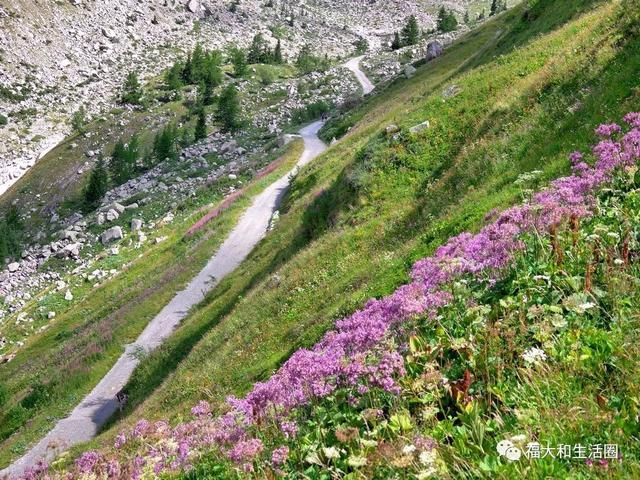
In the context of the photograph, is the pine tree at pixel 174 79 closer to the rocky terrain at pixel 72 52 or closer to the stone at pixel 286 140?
the rocky terrain at pixel 72 52

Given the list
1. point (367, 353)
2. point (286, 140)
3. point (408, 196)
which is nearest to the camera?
point (367, 353)

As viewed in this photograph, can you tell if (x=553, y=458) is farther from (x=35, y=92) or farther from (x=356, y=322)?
(x=35, y=92)

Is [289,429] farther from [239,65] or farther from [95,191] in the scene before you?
[239,65]

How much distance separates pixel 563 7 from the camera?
32094 mm

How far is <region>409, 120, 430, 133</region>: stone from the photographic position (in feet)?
78.3

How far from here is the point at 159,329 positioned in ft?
109

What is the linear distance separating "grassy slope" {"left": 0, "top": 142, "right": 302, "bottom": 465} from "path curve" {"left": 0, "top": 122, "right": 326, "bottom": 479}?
0.73 m

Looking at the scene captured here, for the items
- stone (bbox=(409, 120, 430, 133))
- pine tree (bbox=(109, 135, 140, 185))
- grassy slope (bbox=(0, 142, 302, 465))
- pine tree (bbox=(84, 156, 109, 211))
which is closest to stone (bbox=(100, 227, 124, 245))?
grassy slope (bbox=(0, 142, 302, 465))

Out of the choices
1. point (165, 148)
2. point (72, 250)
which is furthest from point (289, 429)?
point (165, 148)

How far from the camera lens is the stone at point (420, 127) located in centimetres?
2388

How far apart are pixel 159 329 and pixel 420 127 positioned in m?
21.2

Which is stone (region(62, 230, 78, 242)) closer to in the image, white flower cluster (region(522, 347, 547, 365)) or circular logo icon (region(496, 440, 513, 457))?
white flower cluster (region(522, 347, 547, 365))

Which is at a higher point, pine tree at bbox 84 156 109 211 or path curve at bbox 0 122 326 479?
pine tree at bbox 84 156 109 211

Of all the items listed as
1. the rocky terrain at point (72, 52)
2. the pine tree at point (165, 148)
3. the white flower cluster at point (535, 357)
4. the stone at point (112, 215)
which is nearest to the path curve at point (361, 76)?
the pine tree at point (165, 148)
